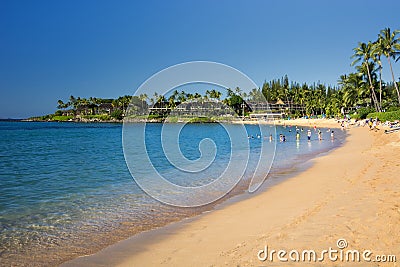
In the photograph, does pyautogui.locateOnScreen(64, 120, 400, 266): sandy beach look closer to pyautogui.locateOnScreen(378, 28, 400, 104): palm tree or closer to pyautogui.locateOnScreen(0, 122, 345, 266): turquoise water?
pyautogui.locateOnScreen(0, 122, 345, 266): turquoise water

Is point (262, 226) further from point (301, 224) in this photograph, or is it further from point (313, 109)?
point (313, 109)

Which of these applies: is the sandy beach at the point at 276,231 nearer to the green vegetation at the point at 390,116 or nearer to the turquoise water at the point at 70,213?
the turquoise water at the point at 70,213

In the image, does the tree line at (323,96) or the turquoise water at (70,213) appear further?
the tree line at (323,96)

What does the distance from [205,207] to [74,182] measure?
27.6 feet

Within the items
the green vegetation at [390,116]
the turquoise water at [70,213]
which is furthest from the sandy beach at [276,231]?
the green vegetation at [390,116]

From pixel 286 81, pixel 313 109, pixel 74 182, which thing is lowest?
pixel 74 182

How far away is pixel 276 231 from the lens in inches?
269

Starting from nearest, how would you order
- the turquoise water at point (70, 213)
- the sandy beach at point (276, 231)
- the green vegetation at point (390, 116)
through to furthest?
1. the sandy beach at point (276, 231)
2. the turquoise water at point (70, 213)
3. the green vegetation at point (390, 116)

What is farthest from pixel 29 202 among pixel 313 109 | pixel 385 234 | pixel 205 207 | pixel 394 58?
pixel 313 109

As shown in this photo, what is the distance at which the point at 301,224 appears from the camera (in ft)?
23.5

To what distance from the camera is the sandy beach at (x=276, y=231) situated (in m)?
5.67

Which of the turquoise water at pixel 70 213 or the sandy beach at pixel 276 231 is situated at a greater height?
the sandy beach at pixel 276 231

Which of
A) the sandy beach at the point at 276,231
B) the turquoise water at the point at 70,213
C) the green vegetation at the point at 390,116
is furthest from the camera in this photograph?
the green vegetation at the point at 390,116

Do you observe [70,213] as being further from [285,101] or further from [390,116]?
[285,101]
